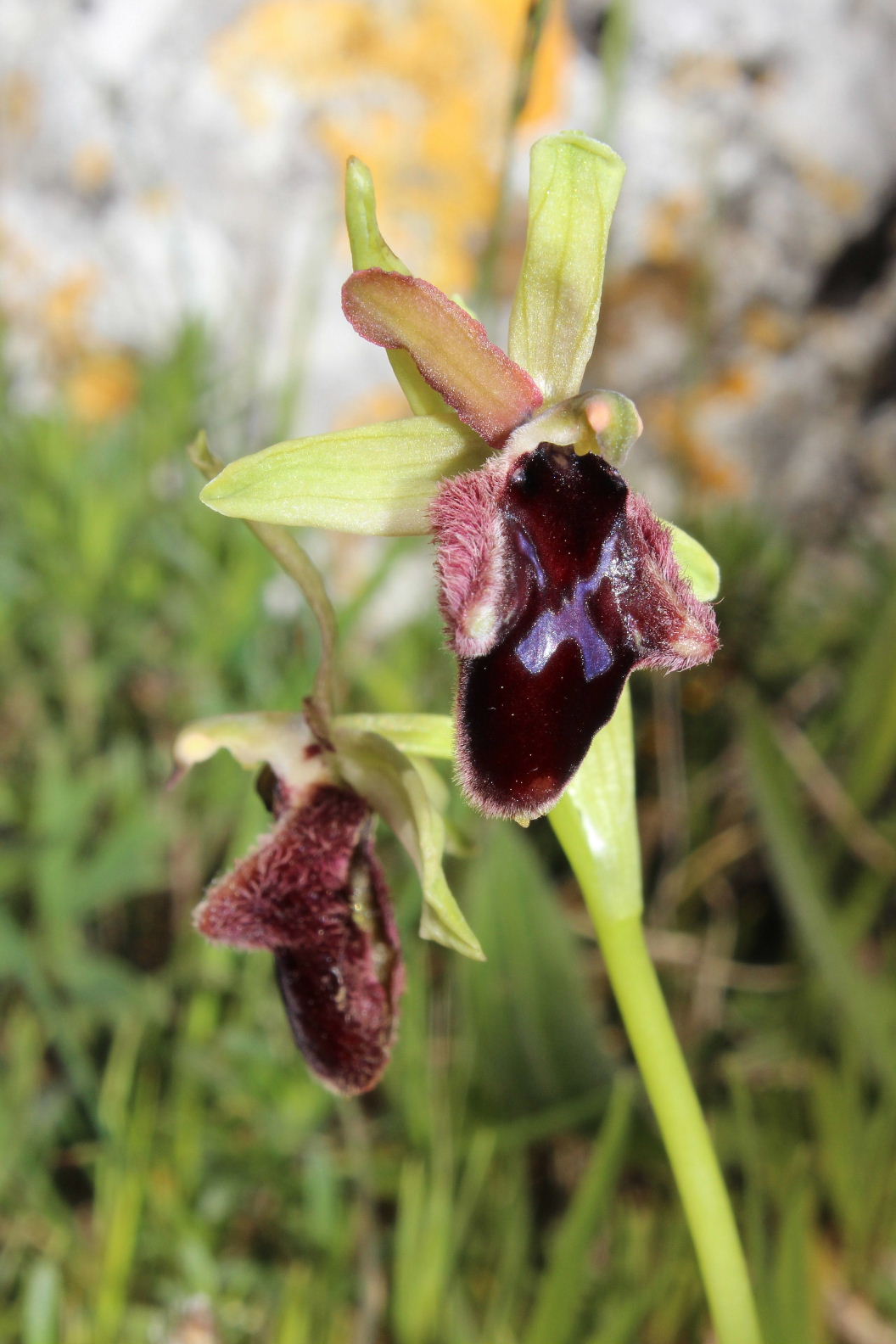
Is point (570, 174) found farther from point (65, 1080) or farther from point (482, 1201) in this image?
point (65, 1080)

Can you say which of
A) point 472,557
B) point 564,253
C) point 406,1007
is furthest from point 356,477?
point 406,1007

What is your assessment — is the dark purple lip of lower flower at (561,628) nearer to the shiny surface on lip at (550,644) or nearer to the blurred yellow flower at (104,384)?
the shiny surface on lip at (550,644)

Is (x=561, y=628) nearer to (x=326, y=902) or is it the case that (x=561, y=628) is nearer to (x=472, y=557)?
(x=472, y=557)

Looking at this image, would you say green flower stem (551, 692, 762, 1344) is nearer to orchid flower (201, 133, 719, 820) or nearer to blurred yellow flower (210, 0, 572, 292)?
orchid flower (201, 133, 719, 820)

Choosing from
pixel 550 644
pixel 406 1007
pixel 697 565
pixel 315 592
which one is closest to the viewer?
pixel 550 644

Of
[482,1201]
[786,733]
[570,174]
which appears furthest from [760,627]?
[570,174]

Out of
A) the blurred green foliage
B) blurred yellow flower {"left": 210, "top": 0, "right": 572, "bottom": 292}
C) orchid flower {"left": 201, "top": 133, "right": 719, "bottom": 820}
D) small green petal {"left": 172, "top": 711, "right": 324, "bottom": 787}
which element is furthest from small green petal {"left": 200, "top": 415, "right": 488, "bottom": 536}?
blurred yellow flower {"left": 210, "top": 0, "right": 572, "bottom": 292}
